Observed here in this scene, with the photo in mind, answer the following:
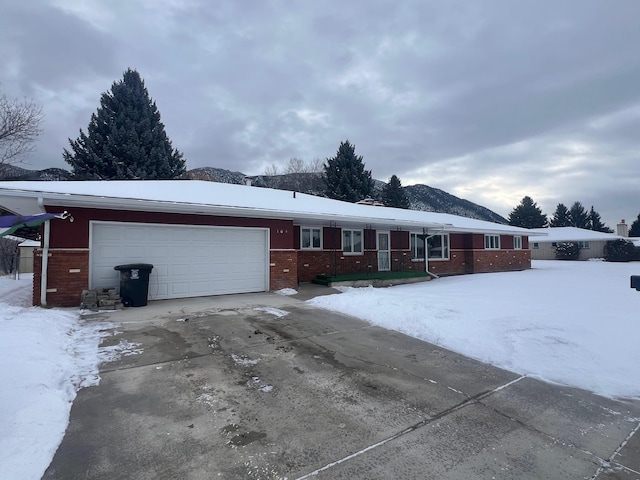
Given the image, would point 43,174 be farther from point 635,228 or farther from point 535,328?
point 635,228

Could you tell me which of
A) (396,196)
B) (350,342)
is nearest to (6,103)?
(350,342)

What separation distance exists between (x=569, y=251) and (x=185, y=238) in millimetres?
41009

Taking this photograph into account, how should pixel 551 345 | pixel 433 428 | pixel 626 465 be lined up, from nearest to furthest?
1. pixel 626 465
2. pixel 433 428
3. pixel 551 345

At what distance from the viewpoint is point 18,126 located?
52.4ft

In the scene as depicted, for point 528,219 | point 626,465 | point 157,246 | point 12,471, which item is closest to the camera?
point 12,471

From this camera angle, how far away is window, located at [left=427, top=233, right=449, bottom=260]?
1927cm

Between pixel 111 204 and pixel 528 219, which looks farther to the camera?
pixel 528 219

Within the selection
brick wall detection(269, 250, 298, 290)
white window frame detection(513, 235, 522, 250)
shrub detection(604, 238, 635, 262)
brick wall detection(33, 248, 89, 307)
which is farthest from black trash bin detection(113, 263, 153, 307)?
shrub detection(604, 238, 635, 262)

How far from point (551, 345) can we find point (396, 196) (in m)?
40.7

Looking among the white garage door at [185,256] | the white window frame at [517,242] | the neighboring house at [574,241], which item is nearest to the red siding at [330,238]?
the white garage door at [185,256]

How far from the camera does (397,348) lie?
597 centimetres

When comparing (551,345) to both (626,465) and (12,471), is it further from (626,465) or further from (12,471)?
(12,471)

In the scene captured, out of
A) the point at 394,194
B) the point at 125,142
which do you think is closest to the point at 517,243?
the point at 394,194

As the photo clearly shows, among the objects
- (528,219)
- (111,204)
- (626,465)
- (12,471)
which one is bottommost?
(626,465)
